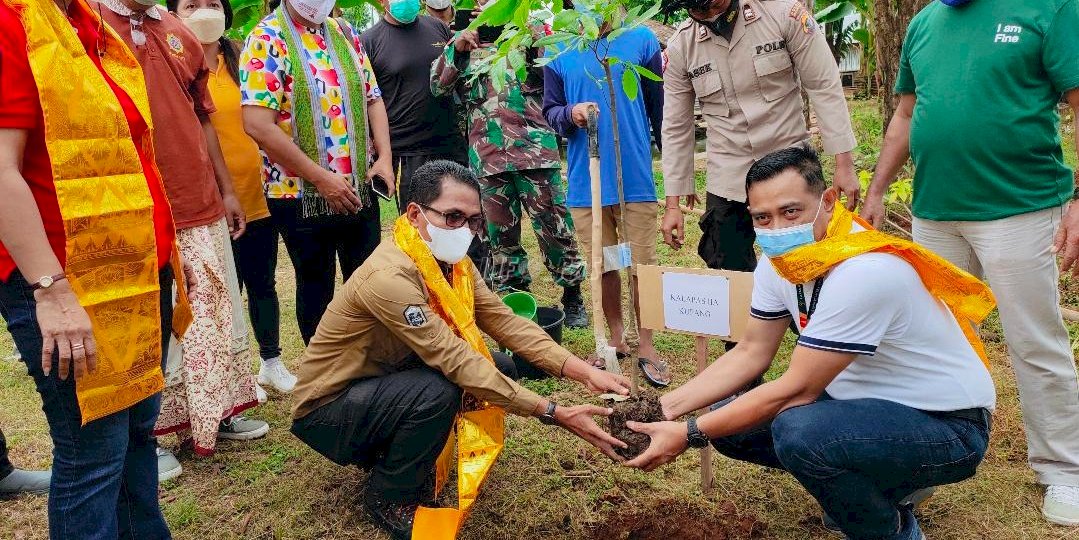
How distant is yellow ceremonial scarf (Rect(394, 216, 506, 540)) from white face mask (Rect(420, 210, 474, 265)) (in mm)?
31

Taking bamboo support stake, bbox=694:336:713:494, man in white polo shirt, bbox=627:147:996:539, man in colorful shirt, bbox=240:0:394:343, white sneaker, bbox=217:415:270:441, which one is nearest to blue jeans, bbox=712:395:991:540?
man in white polo shirt, bbox=627:147:996:539

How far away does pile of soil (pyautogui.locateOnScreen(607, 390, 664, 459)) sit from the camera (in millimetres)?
2416

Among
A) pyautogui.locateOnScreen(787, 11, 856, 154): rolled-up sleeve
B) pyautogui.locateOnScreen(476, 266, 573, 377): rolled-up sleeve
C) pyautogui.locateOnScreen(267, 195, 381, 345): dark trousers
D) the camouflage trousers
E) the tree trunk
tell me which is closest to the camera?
pyautogui.locateOnScreen(476, 266, 573, 377): rolled-up sleeve

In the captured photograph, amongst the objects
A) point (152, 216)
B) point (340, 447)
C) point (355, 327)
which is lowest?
point (340, 447)

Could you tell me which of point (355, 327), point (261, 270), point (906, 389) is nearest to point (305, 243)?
point (261, 270)

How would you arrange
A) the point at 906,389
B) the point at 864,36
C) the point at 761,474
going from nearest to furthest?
the point at 906,389, the point at 761,474, the point at 864,36

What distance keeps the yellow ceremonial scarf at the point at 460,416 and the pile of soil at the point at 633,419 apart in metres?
0.42

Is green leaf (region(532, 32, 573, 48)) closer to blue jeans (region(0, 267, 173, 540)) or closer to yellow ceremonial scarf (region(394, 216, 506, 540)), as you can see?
yellow ceremonial scarf (region(394, 216, 506, 540))

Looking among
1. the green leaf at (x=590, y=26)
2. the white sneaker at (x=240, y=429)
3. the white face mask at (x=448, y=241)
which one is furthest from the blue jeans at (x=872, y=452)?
the white sneaker at (x=240, y=429)

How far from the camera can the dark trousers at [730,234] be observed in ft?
11.1

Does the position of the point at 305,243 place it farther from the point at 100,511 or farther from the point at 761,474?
the point at 761,474

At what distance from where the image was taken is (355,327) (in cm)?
252

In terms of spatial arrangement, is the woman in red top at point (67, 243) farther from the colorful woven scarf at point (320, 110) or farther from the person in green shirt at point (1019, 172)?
the person in green shirt at point (1019, 172)

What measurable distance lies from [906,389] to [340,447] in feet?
5.87
